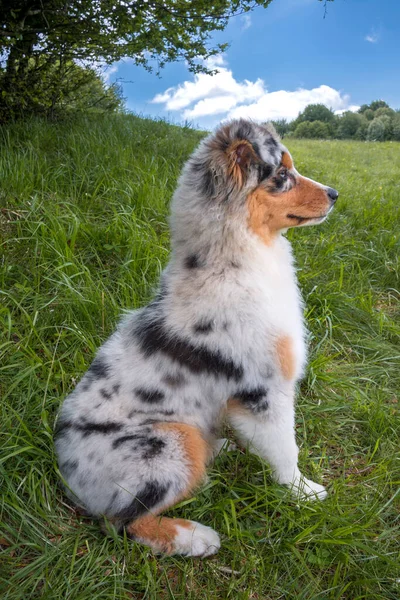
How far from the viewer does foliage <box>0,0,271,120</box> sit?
21.3ft

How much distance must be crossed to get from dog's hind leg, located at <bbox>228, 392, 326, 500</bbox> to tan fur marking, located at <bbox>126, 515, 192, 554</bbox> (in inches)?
24.8

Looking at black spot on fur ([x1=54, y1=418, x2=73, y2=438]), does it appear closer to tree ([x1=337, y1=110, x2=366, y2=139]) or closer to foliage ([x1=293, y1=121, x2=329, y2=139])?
foliage ([x1=293, y1=121, x2=329, y2=139])

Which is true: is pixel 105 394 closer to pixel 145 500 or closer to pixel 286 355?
pixel 145 500

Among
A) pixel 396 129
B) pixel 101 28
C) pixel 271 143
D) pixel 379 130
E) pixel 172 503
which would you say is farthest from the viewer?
pixel 379 130

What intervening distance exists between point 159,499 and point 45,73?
7257mm

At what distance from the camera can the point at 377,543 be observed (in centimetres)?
257

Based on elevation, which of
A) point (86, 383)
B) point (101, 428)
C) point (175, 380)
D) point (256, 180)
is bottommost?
point (101, 428)

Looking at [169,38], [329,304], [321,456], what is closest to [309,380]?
[321,456]

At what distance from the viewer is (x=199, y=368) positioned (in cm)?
250

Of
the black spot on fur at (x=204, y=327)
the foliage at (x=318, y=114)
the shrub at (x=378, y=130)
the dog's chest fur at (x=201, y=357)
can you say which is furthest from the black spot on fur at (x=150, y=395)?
the shrub at (x=378, y=130)

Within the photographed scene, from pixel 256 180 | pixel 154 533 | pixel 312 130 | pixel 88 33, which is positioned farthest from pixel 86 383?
pixel 312 130

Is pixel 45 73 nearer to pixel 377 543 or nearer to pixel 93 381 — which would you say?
pixel 93 381

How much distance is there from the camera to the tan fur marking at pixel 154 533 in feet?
7.74

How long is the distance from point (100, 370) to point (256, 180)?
137cm
